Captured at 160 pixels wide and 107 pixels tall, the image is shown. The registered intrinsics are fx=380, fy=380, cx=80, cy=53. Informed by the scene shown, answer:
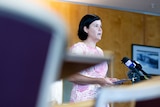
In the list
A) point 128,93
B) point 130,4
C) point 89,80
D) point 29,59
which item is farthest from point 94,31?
point 130,4

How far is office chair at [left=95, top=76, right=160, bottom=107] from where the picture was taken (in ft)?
2.35

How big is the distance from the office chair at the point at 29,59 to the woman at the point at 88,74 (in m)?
1.82

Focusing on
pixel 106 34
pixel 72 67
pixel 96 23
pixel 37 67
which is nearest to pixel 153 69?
pixel 106 34

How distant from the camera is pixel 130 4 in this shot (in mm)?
5719

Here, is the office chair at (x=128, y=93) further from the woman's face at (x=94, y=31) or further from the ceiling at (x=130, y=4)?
the ceiling at (x=130, y=4)

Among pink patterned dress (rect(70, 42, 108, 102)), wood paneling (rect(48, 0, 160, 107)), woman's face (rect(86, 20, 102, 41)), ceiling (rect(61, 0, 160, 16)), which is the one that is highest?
ceiling (rect(61, 0, 160, 16))

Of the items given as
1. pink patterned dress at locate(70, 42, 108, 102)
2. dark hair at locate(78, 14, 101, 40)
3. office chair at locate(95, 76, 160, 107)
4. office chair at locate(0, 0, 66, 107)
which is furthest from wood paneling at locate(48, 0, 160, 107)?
office chair at locate(0, 0, 66, 107)

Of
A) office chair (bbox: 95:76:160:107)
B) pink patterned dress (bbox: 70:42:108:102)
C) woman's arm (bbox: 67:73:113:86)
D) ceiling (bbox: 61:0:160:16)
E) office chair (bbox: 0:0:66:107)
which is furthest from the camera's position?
ceiling (bbox: 61:0:160:16)

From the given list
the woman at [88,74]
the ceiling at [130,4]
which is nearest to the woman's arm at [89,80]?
the woman at [88,74]

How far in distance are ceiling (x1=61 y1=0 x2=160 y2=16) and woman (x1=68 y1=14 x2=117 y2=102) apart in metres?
2.43

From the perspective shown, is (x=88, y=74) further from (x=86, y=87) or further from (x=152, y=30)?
(x=152, y=30)

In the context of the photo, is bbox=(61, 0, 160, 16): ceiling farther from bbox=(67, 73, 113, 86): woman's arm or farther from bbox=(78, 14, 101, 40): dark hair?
bbox=(67, 73, 113, 86): woman's arm

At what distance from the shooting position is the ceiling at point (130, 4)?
221 inches

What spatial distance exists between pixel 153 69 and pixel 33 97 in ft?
18.1
